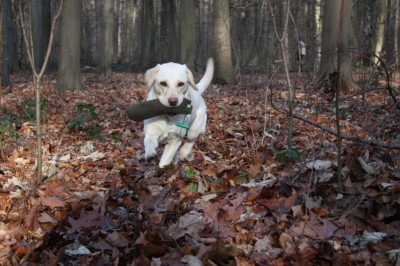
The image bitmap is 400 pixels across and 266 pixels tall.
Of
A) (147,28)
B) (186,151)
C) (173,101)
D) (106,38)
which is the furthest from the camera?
(147,28)

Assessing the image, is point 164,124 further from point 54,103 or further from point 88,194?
point 54,103

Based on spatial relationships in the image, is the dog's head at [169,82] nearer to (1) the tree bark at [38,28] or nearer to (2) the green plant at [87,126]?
(2) the green plant at [87,126]

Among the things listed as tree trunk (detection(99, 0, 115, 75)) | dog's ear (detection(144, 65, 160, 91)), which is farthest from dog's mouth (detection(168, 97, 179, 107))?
tree trunk (detection(99, 0, 115, 75))

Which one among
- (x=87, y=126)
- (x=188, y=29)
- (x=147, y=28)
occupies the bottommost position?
(x=87, y=126)

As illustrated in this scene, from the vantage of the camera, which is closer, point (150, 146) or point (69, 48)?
point (150, 146)

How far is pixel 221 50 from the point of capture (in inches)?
534

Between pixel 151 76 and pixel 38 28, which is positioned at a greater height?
pixel 38 28

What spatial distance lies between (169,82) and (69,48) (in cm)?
920

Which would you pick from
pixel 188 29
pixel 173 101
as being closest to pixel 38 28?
pixel 188 29

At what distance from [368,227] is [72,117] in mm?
6427

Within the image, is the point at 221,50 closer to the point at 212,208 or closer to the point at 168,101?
the point at 168,101

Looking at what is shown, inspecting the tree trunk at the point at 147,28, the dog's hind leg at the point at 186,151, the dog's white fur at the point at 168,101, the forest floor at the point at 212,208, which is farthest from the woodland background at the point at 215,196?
the tree trunk at the point at 147,28

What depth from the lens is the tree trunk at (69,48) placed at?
41.1 feet

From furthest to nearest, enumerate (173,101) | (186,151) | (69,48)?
1. (69,48)
2. (186,151)
3. (173,101)
